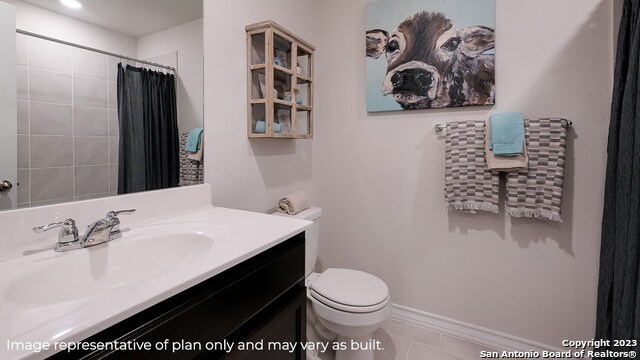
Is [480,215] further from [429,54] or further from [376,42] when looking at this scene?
[376,42]

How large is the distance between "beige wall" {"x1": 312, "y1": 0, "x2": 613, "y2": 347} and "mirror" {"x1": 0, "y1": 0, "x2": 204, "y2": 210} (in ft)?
3.40

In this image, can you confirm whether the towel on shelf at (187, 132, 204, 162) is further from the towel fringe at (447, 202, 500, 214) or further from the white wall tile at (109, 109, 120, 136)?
the towel fringe at (447, 202, 500, 214)

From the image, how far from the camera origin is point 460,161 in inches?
60.7

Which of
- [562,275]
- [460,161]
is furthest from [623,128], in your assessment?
[562,275]

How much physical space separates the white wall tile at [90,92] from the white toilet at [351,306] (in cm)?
116

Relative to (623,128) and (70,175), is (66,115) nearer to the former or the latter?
(70,175)

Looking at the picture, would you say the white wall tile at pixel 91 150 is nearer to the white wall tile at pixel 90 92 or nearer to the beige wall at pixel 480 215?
the white wall tile at pixel 90 92

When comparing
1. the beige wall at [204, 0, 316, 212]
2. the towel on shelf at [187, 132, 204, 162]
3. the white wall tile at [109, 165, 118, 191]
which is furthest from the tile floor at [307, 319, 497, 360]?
the white wall tile at [109, 165, 118, 191]

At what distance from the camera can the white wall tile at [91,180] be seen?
90cm

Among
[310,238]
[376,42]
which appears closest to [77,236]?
[310,238]

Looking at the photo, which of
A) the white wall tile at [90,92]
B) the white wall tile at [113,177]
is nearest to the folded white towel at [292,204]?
the white wall tile at [113,177]

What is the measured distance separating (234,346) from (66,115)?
2.78 feet

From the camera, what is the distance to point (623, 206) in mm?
1050

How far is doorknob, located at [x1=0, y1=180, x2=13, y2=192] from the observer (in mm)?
763
